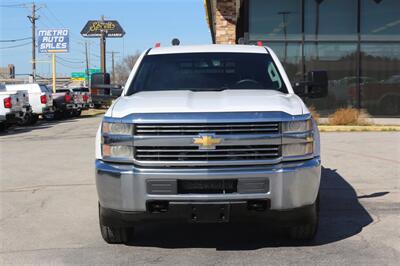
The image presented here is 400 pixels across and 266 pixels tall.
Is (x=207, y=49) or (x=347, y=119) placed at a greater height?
(x=207, y=49)

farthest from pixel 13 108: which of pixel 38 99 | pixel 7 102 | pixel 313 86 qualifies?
pixel 313 86

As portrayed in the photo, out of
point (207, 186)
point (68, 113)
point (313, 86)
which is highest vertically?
point (313, 86)

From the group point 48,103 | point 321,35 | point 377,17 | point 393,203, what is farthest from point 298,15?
point 393,203

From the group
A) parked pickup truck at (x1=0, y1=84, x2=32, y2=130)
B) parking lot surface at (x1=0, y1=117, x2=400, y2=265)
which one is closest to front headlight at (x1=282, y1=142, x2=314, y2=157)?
parking lot surface at (x1=0, y1=117, x2=400, y2=265)

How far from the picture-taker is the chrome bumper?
15.3 feet

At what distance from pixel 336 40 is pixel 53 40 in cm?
3020

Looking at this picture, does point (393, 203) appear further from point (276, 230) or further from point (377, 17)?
point (377, 17)

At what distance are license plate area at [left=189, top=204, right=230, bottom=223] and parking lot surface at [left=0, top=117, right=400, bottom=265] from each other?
0.41 meters

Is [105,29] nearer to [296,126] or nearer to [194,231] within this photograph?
[194,231]

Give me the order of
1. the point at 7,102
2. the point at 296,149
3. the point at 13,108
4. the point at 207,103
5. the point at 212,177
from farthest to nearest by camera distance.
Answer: the point at 13,108
the point at 7,102
the point at 207,103
the point at 296,149
the point at 212,177

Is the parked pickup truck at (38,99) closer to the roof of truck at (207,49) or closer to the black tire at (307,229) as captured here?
the roof of truck at (207,49)

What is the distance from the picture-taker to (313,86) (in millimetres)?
6375

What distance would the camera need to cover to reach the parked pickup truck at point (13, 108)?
1995cm

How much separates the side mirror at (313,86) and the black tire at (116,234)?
2.47m
